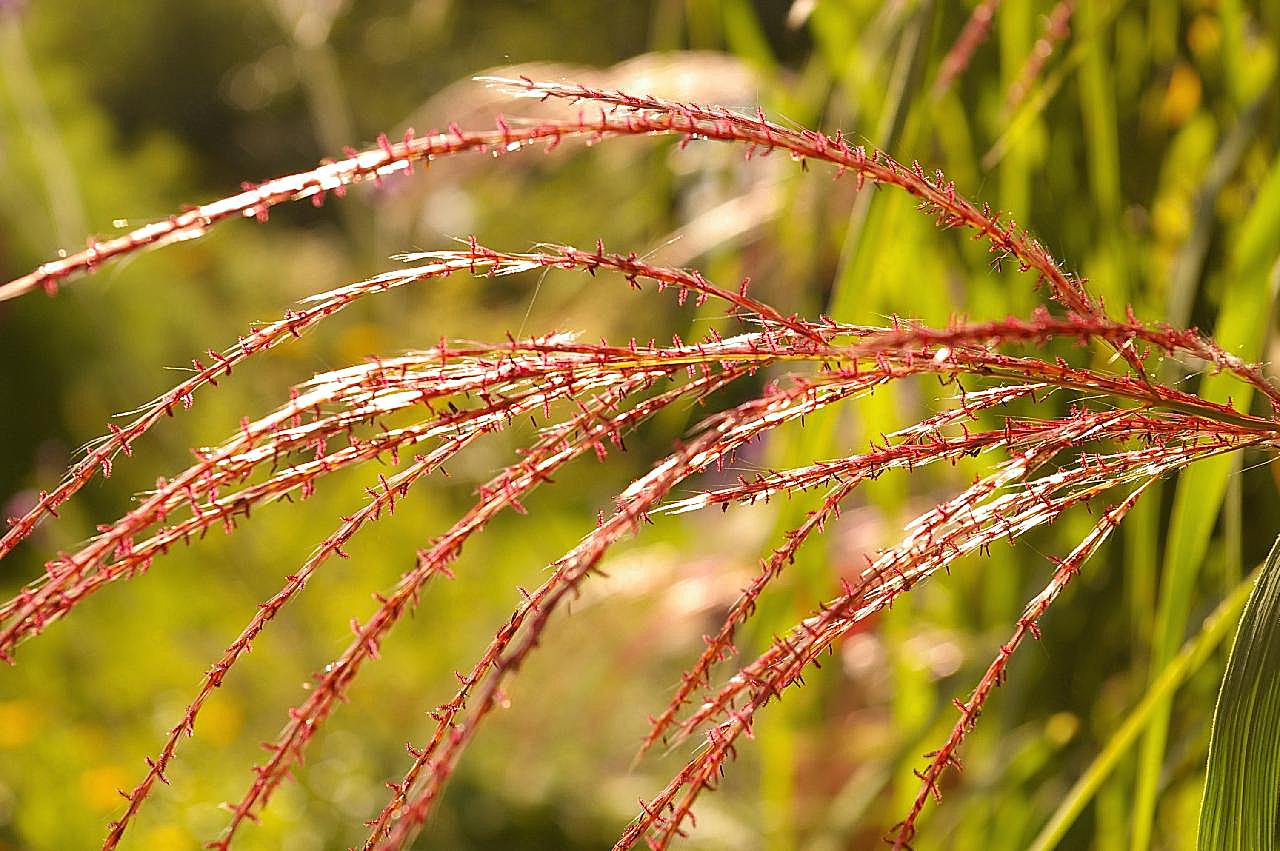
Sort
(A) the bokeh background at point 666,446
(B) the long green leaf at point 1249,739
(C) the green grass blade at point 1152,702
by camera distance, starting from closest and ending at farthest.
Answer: (B) the long green leaf at point 1249,739 → (C) the green grass blade at point 1152,702 → (A) the bokeh background at point 666,446

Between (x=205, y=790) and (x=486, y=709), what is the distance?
1805 mm

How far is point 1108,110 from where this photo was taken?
856 mm

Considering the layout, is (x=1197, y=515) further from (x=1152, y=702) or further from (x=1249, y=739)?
(x=1249, y=739)

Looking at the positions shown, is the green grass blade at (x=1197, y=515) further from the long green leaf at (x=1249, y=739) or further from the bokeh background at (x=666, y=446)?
the long green leaf at (x=1249, y=739)

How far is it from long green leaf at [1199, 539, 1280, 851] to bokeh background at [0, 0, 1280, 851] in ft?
0.57

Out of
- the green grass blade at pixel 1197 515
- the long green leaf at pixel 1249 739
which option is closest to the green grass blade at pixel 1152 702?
the green grass blade at pixel 1197 515

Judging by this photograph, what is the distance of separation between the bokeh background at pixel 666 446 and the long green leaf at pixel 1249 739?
17 centimetres

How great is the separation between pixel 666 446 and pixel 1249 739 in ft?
5.15

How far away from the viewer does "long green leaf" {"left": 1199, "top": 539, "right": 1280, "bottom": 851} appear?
1.35 ft

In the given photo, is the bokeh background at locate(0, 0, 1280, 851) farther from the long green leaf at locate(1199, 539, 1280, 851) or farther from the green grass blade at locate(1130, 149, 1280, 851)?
the long green leaf at locate(1199, 539, 1280, 851)

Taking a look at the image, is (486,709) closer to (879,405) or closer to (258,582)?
(879,405)

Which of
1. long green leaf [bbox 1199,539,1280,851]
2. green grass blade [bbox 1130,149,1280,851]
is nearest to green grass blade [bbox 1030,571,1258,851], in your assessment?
green grass blade [bbox 1130,149,1280,851]

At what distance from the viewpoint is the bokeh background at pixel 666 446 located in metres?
0.87

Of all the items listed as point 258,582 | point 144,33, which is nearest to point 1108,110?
point 258,582
